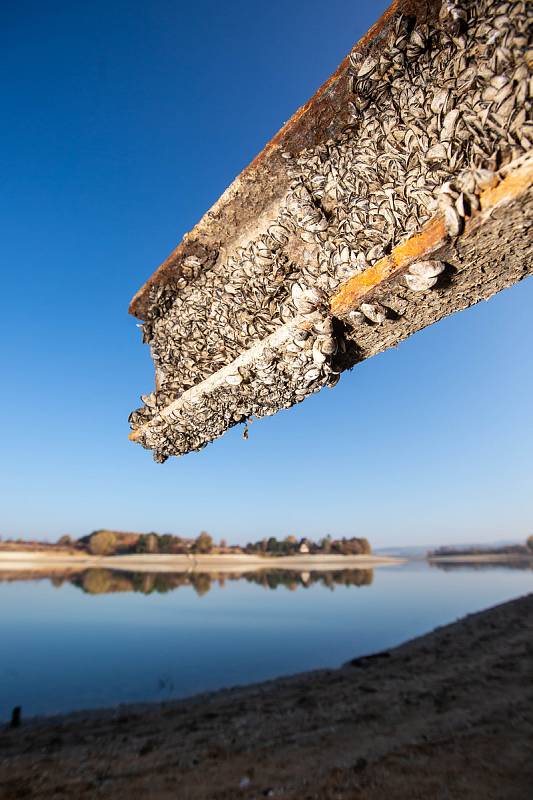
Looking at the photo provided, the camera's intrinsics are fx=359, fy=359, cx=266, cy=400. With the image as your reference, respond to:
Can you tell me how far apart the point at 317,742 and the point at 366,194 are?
488 centimetres

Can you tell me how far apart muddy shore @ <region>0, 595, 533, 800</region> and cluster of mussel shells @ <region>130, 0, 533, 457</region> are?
9.03 ft

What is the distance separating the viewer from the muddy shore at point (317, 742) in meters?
2.53

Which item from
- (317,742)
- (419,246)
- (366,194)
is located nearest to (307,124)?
(366,194)

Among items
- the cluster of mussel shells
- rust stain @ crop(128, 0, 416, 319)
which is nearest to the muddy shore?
the cluster of mussel shells

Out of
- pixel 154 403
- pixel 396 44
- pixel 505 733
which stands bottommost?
pixel 505 733

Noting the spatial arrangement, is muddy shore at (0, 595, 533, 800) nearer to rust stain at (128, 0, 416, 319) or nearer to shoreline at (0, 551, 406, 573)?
rust stain at (128, 0, 416, 319)

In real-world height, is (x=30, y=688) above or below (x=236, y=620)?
above

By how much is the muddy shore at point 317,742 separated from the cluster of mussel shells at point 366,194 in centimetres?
275

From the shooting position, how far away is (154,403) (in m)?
2.93

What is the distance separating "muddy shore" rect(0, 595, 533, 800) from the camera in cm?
253

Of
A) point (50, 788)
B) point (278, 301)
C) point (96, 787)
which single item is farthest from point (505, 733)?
point (278, 301)

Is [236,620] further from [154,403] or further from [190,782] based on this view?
[154,403]

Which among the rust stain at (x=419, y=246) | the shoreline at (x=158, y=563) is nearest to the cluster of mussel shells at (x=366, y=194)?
the rust stain at (x=419, y=246)

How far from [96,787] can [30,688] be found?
8.77m
